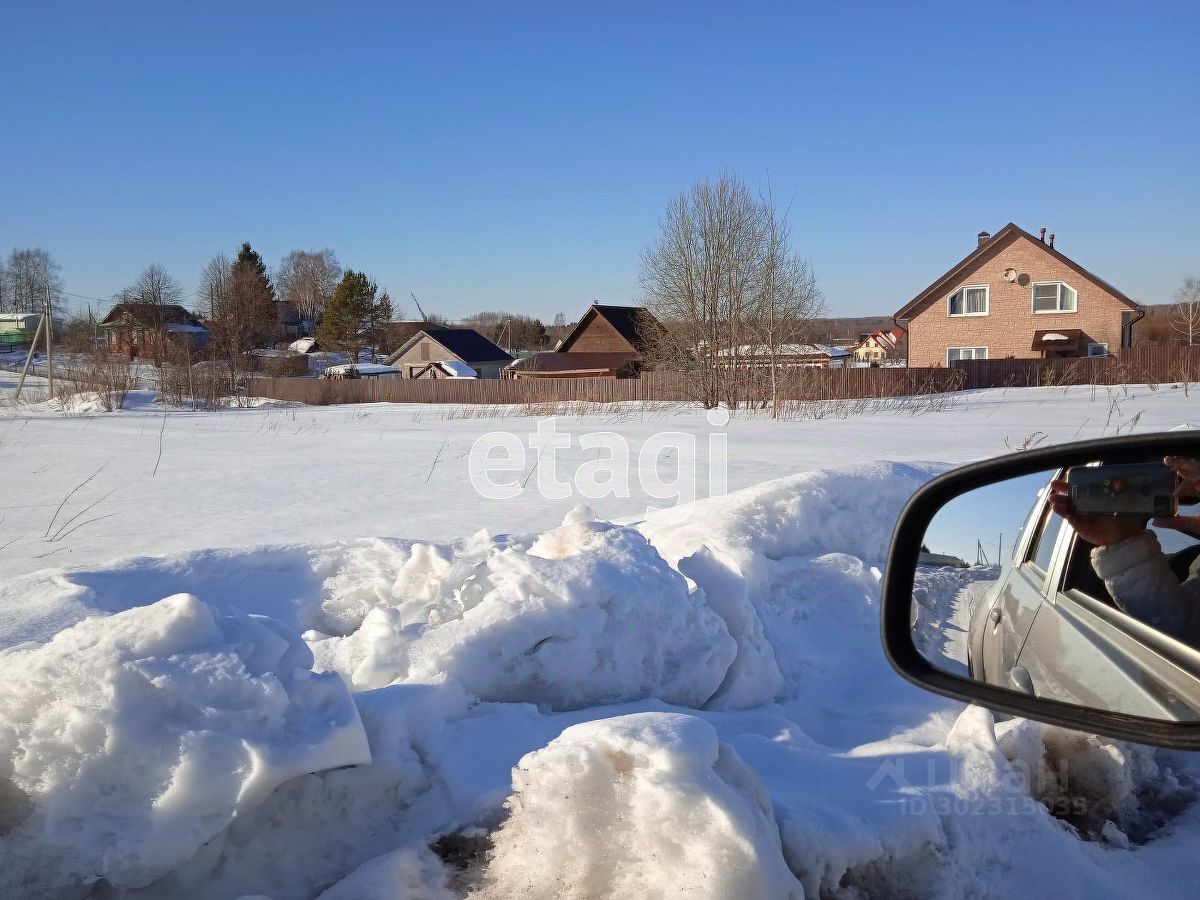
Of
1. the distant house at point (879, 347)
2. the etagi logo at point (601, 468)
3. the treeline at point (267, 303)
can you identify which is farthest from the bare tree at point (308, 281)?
the etagi logo at point (601, 468)

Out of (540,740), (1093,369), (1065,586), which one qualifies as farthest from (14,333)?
(1065,586)

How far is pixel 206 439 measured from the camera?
1550cm

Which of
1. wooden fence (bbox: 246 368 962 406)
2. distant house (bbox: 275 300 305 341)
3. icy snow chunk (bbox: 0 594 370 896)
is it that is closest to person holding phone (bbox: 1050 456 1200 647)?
icy snow chunk (bbox: 0 594 370 896)

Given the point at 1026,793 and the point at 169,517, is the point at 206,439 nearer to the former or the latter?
the point at 169,517

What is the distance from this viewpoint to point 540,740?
253 centimetres

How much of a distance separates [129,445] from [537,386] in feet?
74.4

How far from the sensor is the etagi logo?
8.63 meters

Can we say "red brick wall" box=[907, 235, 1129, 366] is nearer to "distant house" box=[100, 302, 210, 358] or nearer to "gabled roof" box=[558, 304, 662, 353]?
"gabled roof" box=[558, 304, 662, 353]

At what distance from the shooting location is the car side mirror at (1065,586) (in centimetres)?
139

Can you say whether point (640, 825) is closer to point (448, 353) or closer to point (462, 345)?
point (448, 353)

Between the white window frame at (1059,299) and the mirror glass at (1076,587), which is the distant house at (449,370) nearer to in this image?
the white window frame at (1059,299)

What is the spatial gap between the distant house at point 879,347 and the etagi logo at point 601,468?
7614 centimetres

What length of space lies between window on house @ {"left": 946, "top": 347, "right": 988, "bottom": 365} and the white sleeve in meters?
43.7

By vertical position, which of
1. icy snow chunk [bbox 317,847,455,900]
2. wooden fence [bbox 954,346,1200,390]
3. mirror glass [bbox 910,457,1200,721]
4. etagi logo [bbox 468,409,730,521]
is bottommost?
icy snow chunk [bbox 317,847,455,900]
